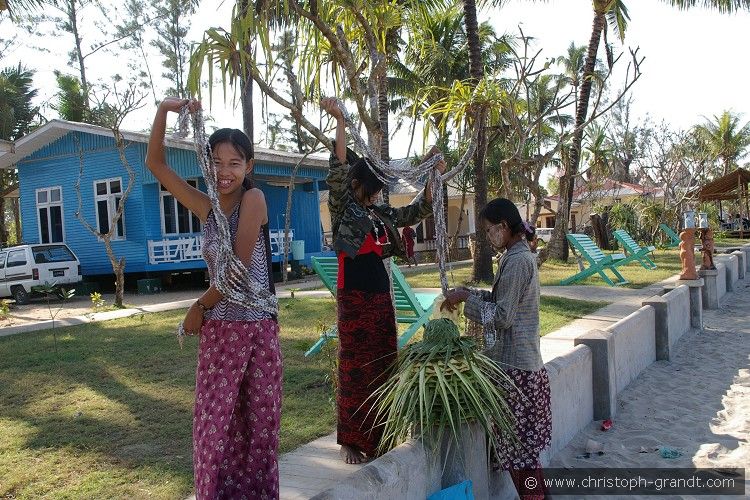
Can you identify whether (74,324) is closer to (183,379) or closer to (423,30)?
(183,379)

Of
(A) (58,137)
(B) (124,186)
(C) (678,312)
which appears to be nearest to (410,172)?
(C) (678,312)

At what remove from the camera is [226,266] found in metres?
2.67

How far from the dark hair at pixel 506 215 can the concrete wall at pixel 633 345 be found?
2560mm

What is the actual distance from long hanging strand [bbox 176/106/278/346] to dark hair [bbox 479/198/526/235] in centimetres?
125

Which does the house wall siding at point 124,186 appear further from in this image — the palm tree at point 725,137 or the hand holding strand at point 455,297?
the palm tree at point 725,137

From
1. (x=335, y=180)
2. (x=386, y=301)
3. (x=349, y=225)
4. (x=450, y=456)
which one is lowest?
(x=450, y=456)

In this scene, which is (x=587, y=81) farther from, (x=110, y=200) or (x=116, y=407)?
(x=116, y=407)

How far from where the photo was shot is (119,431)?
4895 millimetres

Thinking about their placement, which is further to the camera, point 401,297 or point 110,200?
point 110,200

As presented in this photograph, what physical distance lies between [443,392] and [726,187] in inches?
1209

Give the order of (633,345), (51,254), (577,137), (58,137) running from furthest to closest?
(58,137) → (577,137) → (51,254) → (633,345)

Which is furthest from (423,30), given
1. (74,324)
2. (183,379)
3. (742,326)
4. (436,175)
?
(74,324)

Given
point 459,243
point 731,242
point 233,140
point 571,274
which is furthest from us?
point 459,243

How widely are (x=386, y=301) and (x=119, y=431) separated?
242 cm
